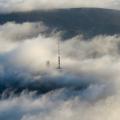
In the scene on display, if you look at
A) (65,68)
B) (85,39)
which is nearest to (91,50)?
(85,39)

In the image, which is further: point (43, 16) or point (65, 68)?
point (43, 16)

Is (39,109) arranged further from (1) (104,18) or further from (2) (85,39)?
(1) (104,18)

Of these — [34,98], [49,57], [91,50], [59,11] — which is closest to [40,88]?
[34,98]

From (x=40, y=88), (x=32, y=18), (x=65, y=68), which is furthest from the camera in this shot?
(x=32, y=18)

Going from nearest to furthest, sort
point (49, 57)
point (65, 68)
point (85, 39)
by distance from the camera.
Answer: point (65, 68)
point (49, 57)
point (85, 39)

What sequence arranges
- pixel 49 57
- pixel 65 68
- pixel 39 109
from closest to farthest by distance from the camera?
pixel 39 109 < pixel 65 68 < pixel 49 57

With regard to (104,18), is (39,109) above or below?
below

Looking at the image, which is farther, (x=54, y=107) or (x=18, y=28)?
(x=18, y=28)

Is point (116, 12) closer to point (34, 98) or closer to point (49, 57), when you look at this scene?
point (49, 57)

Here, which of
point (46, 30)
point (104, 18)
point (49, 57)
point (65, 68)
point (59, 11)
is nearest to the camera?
point (65, 68)
